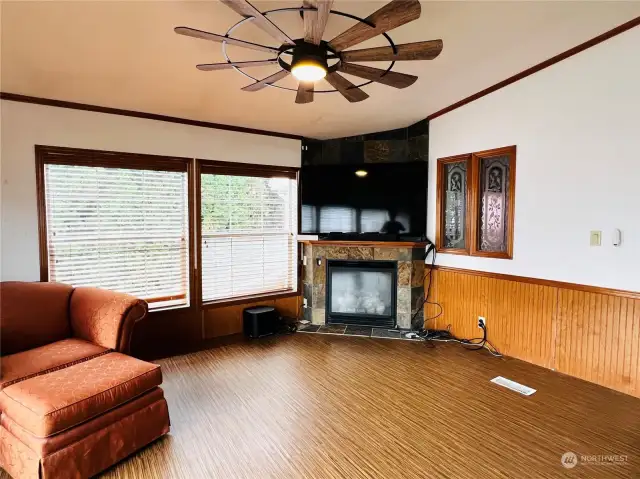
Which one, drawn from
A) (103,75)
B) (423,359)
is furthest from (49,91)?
(423,359)

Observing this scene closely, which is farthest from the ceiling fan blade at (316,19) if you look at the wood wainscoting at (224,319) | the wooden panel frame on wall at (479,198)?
the wood wainscoting at (224,319)

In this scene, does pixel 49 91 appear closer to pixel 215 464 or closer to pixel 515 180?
pixel 215 464

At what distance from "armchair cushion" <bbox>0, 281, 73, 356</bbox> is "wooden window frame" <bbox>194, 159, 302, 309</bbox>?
4.58 feet

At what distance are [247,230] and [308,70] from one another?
107 inches

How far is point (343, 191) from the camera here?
4.36 meters

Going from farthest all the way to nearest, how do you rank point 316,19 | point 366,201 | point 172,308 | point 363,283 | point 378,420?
point 363,283 < point 366,201 < point 172,308 < point 378,420 < point 316,19

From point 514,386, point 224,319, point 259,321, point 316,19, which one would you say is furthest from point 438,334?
point 316,19

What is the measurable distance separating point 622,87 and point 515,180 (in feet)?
3.36

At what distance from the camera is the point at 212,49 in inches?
95.7

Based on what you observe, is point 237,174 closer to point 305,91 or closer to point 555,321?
point 305,91

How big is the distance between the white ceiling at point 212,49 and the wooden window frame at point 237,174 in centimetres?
58

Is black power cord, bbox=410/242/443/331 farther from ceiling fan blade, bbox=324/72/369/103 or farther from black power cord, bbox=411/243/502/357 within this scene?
ceiling fan blade, bbox=324/72/369/103

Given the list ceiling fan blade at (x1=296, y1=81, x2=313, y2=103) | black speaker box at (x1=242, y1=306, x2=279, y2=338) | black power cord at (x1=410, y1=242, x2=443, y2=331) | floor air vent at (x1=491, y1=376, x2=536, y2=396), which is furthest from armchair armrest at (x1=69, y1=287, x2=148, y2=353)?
black power cord at (x1=410, y1=242, x2=443, y2=331)

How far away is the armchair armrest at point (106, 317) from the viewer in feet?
8.01
